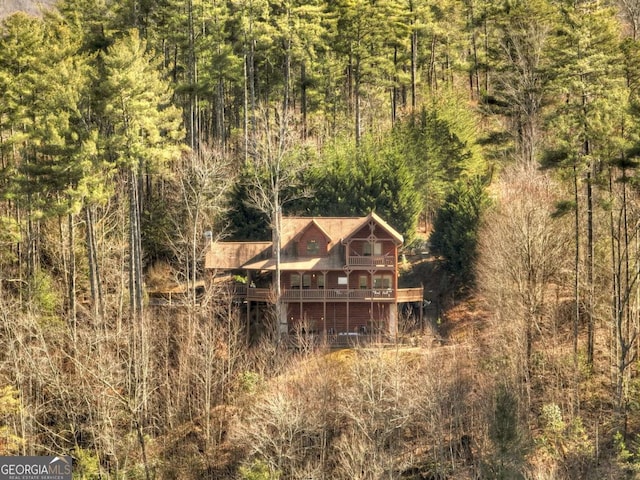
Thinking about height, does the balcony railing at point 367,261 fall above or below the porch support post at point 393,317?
above

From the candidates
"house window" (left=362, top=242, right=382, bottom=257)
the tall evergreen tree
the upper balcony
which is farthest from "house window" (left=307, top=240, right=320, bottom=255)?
the tall evergreen tree

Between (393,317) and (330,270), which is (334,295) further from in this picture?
(393,317)

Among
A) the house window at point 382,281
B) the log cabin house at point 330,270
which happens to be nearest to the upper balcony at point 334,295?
the log cabin house at point 330,270

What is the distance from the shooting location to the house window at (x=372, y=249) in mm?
45812

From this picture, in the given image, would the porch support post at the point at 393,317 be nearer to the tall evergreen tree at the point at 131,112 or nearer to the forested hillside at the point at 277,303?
the forested hillside at the point at 277,303

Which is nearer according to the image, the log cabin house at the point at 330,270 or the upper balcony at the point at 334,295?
the upper balcony at the point at 334,295

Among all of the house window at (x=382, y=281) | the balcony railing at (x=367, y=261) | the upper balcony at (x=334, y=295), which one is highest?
the balcony railing at (x=367, y=261)

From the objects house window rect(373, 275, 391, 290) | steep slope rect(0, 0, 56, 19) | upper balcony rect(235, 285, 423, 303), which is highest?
steep slope rect(0, 0, 56, 19)

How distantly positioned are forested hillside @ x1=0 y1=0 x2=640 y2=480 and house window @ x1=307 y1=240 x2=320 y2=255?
4.15 meters

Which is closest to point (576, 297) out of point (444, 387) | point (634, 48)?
point (444, 387)

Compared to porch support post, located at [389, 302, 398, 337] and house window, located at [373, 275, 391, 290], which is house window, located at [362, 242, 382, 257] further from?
porch support post, located at [389, 302, 398, 337]

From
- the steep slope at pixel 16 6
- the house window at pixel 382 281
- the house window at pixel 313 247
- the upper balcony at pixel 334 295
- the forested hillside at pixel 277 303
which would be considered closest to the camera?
the forested hillside at pixel 277 303

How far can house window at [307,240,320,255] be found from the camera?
45938 millimetres

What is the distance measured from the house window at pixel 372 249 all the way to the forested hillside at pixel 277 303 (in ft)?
13.2
